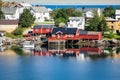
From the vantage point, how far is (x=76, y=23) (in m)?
21.0

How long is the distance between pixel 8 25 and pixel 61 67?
22.4 ft

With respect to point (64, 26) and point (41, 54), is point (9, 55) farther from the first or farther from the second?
point (64, 26)


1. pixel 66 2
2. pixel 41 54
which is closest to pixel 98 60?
pixel 41 54

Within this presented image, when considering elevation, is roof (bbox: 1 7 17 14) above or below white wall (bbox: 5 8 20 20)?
above

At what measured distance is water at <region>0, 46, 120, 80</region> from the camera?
12641 mm

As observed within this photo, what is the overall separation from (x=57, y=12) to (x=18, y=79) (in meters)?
10.5

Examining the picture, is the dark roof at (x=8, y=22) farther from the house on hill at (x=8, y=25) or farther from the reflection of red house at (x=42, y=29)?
the reflection of red house at (x=42, y=29)

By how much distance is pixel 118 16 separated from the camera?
22.2 m

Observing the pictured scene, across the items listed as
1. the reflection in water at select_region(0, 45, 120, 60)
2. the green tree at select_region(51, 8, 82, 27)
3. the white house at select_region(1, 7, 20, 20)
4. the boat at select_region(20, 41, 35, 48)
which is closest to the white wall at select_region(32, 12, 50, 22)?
the green tree at select_region(51, 8, 82, 27)

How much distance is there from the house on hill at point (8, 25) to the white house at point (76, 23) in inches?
78.1

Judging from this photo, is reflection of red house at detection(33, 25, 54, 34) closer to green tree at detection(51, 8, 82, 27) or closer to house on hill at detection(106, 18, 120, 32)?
green tree at detection(51, 8, 82, 27)

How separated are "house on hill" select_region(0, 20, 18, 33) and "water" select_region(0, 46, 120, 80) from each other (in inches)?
156

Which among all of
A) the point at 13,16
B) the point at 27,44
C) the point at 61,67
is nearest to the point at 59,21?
the point at 13,16

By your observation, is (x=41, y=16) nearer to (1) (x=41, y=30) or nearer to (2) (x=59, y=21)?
(2) (x=59, y=21)
